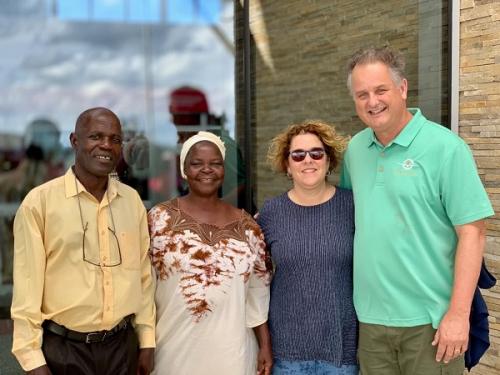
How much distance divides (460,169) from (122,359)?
1498 mm

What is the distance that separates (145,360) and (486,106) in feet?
8.52

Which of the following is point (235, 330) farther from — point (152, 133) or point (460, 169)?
point (152, 133)

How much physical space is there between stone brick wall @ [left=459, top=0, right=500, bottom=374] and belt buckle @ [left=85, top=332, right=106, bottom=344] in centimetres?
256

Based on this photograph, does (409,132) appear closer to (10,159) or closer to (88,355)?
(88,355)

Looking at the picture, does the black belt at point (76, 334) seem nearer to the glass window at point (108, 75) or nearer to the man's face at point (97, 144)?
the man's face at point (97, 144)

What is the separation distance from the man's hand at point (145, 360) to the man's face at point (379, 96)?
1.32m

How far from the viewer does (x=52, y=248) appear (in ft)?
7.25

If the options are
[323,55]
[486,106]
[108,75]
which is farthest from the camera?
[108,75]

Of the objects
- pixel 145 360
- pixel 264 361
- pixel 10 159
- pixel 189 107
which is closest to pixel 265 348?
pixel 264 361

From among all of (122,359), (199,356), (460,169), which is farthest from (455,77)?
(122,359)

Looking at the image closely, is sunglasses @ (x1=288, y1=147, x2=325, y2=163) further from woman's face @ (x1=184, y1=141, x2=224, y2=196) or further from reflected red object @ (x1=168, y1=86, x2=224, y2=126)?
reflected red object @ (x1=168, y1=86, x2=224, y2=126)

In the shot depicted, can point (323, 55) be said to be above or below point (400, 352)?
above

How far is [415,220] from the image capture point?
7.82ft

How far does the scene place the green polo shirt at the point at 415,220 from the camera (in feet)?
7.59
